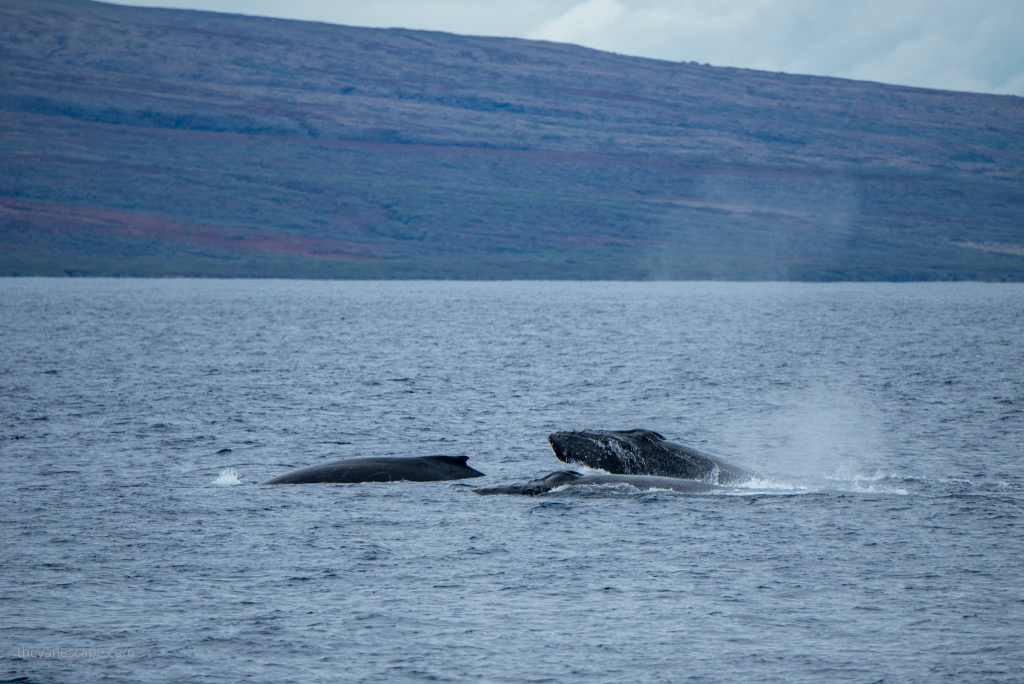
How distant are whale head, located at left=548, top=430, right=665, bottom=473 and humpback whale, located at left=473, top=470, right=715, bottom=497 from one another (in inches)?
33.4

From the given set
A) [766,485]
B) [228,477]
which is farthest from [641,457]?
[228,477]

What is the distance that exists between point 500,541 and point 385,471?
726 centimetres

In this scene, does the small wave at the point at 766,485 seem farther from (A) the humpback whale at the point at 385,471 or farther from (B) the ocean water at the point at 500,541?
(A) the humpback whale at the point at 385,471

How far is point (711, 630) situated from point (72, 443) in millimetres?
26013

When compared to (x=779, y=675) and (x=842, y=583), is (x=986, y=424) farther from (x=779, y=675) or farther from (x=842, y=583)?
(x=779, y=675)

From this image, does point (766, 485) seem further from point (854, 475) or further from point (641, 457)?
point (854, 475)

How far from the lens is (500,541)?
23828 millimetres

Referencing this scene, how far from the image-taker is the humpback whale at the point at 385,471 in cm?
3002

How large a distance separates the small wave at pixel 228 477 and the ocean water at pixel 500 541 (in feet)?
0.51

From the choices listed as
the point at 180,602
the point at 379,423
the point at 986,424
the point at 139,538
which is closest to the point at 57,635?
the point at 180,602

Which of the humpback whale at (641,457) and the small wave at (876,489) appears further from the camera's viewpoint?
the humpback whale at (641,457)

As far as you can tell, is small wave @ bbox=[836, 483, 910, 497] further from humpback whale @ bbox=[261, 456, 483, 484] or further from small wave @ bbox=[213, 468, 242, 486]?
small wave @ bbox=[213, 468, 242, 486]

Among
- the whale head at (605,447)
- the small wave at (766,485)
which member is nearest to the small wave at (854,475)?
the small wave at (766,485)

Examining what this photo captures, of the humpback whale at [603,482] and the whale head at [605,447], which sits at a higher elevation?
the whale head at [605,447]
